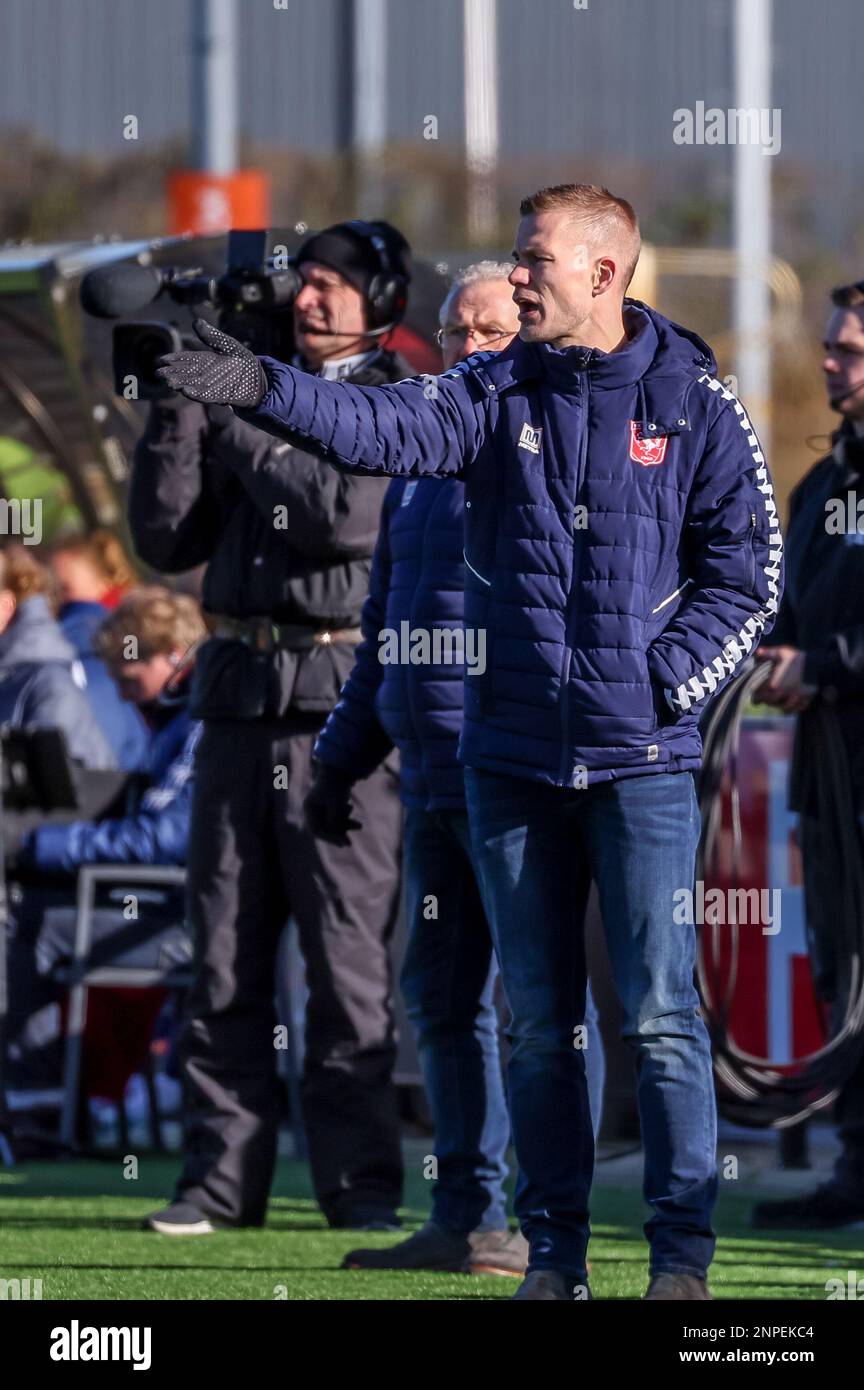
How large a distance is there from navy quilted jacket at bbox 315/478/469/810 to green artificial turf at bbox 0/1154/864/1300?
39.7 inches

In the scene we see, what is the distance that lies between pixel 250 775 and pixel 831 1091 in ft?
5.45

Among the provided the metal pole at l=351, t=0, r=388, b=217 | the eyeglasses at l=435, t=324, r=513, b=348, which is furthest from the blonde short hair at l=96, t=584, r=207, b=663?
the metal pole at l=351, t=0, r=388, b=217

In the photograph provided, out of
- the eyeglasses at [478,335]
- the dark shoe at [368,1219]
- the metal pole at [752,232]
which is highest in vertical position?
the metal pole at [752,232]

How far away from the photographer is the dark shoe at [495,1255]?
4871 mm

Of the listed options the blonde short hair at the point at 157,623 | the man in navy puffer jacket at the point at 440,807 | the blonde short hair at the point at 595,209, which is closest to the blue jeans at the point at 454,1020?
the man in navy puffer jacket at the point at 440,807

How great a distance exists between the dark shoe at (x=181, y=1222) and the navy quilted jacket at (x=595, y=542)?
187 centimetres

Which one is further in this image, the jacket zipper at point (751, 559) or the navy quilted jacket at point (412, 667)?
the navy quilted jacket at point (412, 667)

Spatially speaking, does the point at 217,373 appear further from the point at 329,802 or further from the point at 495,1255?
the point at 495,1255

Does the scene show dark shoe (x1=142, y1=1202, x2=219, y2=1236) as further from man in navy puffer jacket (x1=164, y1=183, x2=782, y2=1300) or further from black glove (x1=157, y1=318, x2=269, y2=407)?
black glove (x1=157, y1=318, x2=269, y2=407)

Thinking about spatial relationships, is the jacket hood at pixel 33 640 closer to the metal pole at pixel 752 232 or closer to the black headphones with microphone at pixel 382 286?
the black headphones with microphone at pixel 382 286

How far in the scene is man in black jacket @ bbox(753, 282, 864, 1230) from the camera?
5703mm

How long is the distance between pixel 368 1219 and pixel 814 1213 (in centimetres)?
110
